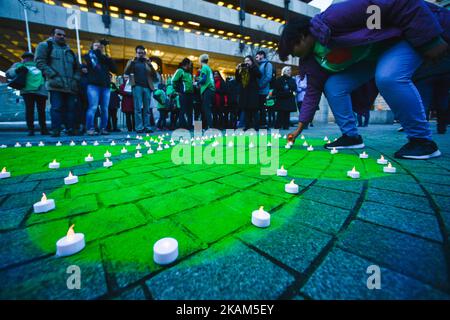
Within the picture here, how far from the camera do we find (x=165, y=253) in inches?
32.8

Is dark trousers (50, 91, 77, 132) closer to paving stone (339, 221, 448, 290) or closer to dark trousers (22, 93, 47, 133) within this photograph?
dark trousers (22, 93, 47, 133)

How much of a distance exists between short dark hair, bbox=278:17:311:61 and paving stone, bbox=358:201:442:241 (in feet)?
7.64

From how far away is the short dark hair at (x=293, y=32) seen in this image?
2699mm

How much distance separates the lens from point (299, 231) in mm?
1084

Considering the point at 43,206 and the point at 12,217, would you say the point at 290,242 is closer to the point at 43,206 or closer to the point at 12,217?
Result: the point at 43,206

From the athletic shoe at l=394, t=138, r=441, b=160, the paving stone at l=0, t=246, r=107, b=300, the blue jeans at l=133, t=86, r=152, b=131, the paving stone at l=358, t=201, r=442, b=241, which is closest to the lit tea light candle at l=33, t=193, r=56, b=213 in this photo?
the paving stone at l=0, t=246, r=107, b=300

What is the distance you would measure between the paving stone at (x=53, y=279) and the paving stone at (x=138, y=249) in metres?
0.05

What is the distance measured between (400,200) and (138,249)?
5.42 feet

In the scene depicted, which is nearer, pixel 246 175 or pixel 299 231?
pixel 299 231

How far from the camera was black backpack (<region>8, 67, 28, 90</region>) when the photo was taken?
19.8 ft

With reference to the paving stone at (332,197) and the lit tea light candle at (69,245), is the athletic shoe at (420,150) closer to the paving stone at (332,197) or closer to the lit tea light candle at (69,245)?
the paving stone at (332,197)

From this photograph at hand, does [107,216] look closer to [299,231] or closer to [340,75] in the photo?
[299,231]
